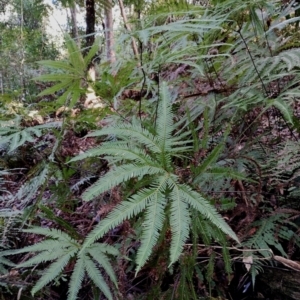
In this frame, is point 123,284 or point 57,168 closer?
point 123,284

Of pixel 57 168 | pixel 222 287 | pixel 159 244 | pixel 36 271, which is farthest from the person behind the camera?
pixel 57 168

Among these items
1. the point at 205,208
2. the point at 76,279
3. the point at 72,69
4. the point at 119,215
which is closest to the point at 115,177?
the point at 119,215

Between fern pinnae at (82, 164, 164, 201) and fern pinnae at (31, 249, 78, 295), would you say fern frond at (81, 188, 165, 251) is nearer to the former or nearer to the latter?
fern pinnae at (82, 164, 164, 201)

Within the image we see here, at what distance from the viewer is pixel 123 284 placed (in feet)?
2.98

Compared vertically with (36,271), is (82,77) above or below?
above

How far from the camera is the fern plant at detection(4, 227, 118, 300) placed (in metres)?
0.80

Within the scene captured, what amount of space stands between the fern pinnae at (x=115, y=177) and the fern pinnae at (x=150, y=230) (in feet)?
0.25

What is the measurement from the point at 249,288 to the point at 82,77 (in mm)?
886

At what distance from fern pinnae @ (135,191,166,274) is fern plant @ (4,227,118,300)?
9.5 inches

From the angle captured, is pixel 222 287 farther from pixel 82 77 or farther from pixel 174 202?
pixel 82 77

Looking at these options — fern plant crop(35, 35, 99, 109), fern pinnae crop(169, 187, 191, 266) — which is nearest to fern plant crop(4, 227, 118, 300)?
fern pinnae crop(169, 187, 191, 266)

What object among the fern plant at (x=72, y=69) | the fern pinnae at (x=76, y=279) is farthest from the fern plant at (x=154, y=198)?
the fern plant at (x=72, y=69)

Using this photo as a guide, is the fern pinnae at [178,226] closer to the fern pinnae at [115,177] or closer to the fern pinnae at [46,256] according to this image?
the fern pinnae at [115,177]

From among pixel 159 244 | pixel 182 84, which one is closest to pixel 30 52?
pixel 182 84
